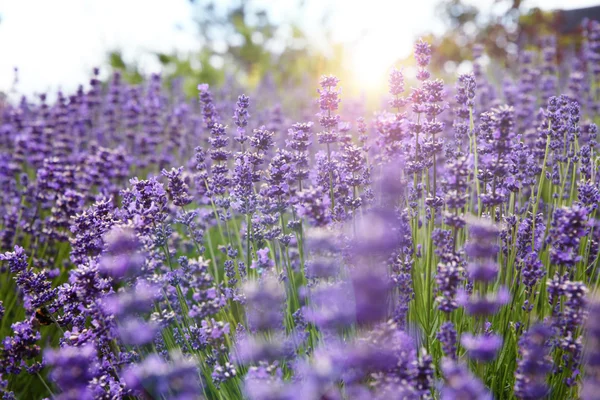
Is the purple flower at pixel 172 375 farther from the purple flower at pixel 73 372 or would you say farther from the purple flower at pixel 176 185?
the purple flower at pixel 176 185

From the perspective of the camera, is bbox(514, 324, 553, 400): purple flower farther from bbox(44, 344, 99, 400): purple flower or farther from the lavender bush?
bbox(44, 344, 99, 400): purple flower

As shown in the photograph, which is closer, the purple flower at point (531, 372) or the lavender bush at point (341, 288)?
the purple flower at point (531, 372)

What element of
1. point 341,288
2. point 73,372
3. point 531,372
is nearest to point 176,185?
point 341,288

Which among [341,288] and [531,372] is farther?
[341,288]

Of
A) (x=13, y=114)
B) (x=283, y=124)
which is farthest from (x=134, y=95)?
(x=283, y=124)

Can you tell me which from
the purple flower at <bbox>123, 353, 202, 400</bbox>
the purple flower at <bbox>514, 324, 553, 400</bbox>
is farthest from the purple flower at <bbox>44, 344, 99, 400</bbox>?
the purple flower at <bbox>514, 324, 553, 400</bbox>

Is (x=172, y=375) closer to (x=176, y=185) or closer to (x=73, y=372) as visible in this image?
(x=73, y=372)

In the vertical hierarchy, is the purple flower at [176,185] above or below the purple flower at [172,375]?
above

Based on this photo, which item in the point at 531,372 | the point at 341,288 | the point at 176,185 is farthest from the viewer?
the point at 176,185

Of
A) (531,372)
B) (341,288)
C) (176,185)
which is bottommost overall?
(531,372)

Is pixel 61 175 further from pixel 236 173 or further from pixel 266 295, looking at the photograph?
pixel 266 295

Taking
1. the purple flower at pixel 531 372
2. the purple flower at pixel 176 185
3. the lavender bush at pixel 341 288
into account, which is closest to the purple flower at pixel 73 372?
the lavender bush at pixel 341 288

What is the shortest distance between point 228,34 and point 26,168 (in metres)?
25.5

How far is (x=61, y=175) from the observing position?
389 cm
